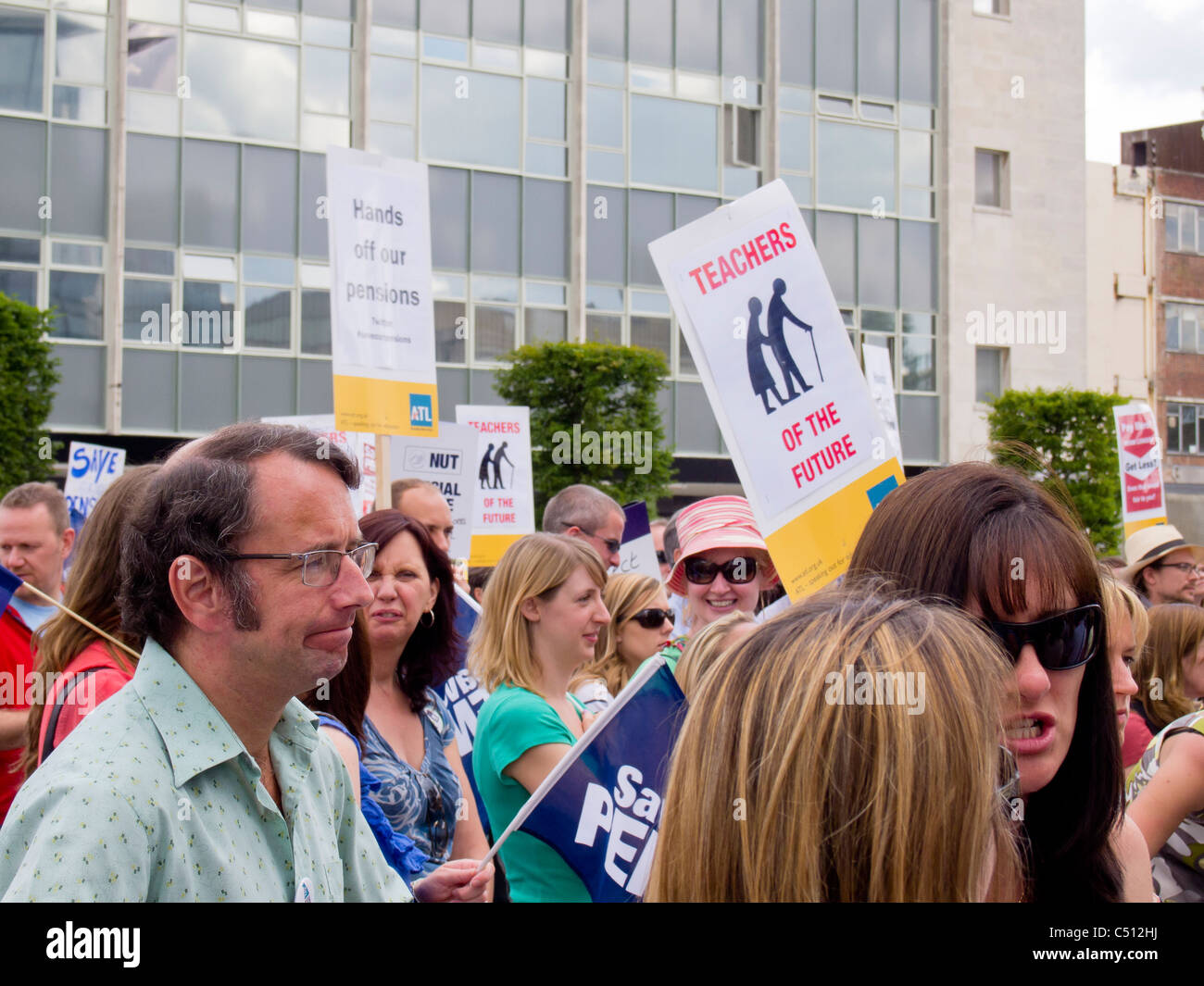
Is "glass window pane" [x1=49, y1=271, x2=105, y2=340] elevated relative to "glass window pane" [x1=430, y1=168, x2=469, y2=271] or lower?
lower

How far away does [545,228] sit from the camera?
24406mm

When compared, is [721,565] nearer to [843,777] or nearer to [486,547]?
[843,777]

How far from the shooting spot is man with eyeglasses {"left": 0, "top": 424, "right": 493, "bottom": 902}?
6.42ft

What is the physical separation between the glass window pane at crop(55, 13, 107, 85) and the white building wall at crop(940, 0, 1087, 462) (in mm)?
17064

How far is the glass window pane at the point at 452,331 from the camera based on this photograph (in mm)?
23578

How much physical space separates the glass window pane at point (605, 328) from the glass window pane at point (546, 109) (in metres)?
3.54

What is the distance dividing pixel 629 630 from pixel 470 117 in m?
19.5

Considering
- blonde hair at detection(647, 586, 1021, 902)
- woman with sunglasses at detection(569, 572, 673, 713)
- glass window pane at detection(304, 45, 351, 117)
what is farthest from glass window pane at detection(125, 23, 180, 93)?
blonde hair at detection(647, 586, 1021, 902)

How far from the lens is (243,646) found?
228 cm

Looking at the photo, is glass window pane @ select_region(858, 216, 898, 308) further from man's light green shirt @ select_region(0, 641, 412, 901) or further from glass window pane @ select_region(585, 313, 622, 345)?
man's light green shirt @ select_region(0, 641, 412, 901)

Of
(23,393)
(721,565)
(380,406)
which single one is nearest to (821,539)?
(721,565)

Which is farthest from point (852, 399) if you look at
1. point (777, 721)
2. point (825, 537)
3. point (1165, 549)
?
point (1165, 549)

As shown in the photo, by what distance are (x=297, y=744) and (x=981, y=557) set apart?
1.29m

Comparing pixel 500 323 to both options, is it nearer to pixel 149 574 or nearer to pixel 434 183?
pixel 434 183
